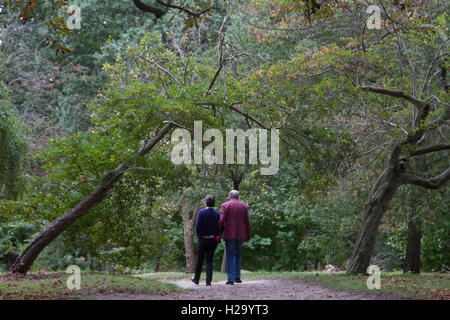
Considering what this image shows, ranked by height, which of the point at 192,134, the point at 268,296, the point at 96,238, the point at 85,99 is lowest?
the point at 268,296

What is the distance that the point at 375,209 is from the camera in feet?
41.0

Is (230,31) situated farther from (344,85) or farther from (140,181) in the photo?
(140,181)

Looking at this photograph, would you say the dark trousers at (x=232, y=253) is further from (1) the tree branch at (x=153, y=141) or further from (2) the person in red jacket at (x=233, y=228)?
(1) the tree branch at (x=153, y=141)

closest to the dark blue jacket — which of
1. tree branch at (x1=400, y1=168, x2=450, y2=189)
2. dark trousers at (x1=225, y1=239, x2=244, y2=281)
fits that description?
dark trousers at (x1=225, y1=239, x2=244, y2=281)

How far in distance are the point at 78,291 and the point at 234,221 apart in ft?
11.8

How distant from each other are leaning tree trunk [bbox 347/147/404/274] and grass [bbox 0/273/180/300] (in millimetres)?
4858

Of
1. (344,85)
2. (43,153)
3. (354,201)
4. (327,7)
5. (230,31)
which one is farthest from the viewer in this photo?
(230,31)

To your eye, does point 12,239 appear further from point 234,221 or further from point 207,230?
point 234,221

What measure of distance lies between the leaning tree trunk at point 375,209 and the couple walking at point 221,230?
3.24 m

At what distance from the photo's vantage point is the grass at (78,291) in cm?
758

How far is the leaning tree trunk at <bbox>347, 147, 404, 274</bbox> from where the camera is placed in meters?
12.4

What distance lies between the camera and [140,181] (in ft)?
38.1
